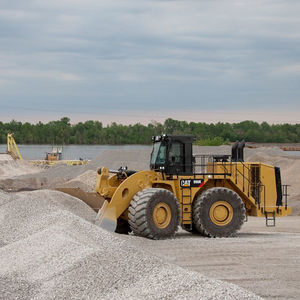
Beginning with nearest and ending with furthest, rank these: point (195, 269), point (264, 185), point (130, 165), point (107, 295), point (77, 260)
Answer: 1. point (107, 295)
2. point (77, 260)
3. point (195, 269)
4. point (264, 185)
5. point (130, 165)

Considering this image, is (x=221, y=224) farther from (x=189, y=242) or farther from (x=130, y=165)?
(x=130, y=165)

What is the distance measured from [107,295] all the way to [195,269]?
9.97 feet

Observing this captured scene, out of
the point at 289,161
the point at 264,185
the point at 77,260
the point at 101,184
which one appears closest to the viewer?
the point at 77,260

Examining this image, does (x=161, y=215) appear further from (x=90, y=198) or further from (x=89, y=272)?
(x=90, y=198)

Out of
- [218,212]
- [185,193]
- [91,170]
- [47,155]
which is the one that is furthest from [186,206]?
[47,155]

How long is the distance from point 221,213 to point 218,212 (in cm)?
8

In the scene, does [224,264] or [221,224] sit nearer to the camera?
[224,264]

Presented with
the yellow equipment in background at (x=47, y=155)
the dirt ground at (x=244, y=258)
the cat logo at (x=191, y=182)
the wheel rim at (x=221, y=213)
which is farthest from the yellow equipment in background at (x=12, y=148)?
the dirt ground at (x=244, y=258)

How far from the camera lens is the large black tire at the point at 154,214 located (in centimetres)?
1406

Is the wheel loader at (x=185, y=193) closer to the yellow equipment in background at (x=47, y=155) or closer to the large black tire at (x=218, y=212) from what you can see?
the large black tire at (x=218, y=212)

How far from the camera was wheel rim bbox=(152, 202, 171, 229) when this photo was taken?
46.9ft

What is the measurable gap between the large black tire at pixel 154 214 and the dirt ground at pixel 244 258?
31cm

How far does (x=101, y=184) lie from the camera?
49.4 ft

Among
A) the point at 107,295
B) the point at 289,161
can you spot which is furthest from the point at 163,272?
the point at 289,161
